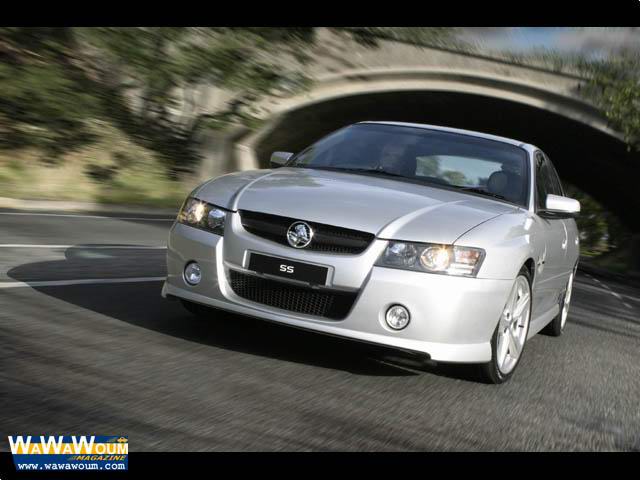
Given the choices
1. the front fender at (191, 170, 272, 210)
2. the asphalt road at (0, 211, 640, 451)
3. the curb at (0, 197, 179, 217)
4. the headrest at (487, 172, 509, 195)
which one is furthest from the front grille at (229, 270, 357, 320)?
the curb at (0, 197, 179, 217)

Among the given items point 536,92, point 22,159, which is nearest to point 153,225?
point 22,159

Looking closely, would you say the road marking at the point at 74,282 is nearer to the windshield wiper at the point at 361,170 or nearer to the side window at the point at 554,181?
the windshield wiper at the point at 361,170

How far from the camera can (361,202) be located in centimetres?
530

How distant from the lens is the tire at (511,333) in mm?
5336

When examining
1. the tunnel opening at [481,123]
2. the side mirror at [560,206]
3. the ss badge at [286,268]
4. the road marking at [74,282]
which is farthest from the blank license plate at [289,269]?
the tunnel opening at [481,123]

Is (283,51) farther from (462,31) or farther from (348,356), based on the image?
(348,356)

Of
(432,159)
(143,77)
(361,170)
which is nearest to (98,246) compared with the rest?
(361,170)

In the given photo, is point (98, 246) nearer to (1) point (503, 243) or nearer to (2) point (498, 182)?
(2) point (498, 182)

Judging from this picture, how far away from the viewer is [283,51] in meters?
18.6

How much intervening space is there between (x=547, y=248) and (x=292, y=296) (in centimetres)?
219

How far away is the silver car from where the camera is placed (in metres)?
4.92

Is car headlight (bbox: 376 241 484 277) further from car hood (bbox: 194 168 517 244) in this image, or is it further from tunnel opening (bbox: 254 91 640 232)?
tunnel opening (bbox: 254 91 640 232)
